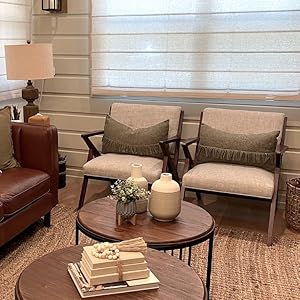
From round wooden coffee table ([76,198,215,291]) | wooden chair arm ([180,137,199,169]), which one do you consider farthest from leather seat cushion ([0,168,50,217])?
wooden chair arm ([180,137,199,169])

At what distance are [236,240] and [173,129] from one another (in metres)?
1.11

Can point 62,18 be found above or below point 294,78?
above

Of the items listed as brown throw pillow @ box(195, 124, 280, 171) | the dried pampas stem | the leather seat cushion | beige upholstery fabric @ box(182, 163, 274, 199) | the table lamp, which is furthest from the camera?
the table lamp

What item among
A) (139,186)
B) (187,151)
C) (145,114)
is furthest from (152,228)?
(145,114)

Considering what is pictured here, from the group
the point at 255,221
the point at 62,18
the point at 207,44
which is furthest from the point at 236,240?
the point at 62,18

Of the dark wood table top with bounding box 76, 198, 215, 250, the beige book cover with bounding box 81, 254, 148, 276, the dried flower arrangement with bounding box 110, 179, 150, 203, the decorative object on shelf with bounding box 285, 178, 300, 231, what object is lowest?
the decorative object on shelf with bounding box 285, 178, 300, 231

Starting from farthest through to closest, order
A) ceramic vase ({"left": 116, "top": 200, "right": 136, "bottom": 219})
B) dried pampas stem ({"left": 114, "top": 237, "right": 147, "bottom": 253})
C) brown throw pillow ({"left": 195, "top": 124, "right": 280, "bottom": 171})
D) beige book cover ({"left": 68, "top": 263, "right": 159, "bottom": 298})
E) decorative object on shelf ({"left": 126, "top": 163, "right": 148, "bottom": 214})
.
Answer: brown throw pillow ({"left": 195, "top": 124, "right": 280, "bottom": 171})
decorative object on shelf ({"left": 126, "top": 163, "right": 148, "bottom": 214})
ceramic vase ({"left": 116, "top": 200, "right": 136, "bottom": 219})
dried pampas stem ({"left": 114, "top": 237, "right": 147, "bottom": 253})
beige book cover ({"left": 68, "top": 263, "right": 159, "bottom": 298})

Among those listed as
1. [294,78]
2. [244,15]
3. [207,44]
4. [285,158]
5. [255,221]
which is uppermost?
[244,15]

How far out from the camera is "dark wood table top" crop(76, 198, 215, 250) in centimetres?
197

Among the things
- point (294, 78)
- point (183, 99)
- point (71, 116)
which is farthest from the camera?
point (71, 116)

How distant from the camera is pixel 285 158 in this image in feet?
12.1

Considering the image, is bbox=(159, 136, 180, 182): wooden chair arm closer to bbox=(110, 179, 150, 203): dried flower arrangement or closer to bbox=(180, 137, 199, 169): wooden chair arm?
bbox=(180, 137, 199, 169): wooden chair arm

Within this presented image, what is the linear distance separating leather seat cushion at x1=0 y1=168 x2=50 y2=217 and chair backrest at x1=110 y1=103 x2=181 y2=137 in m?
1.02

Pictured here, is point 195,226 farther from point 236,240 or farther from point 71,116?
point 71,116
